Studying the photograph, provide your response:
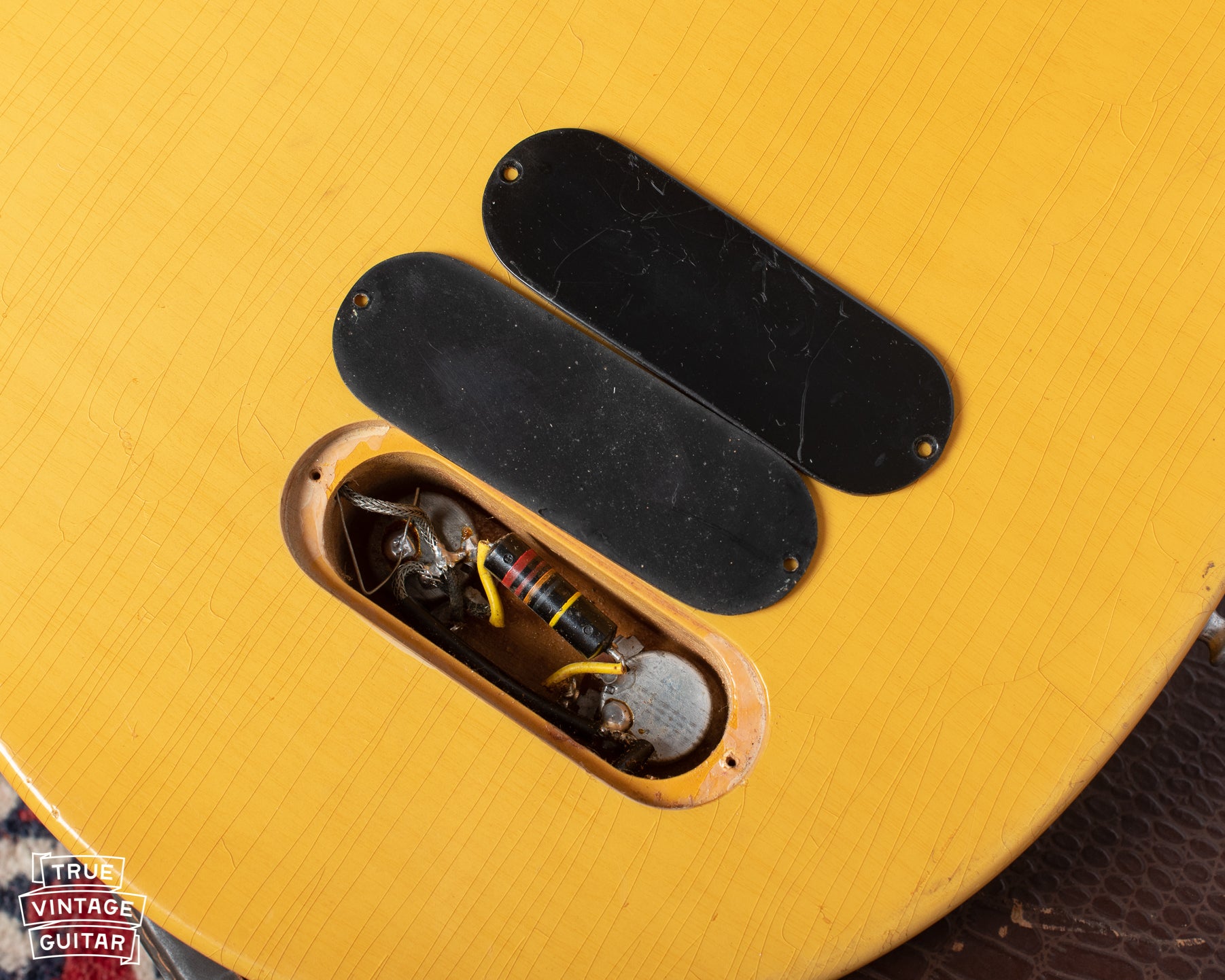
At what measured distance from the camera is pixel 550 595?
0.59 m

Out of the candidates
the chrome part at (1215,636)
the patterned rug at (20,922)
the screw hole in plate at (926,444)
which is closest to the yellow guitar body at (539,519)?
the screw hole in plate at (926,444)

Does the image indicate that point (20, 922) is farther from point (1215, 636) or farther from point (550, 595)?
point (1215, 636)

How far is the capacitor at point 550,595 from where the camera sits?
0.59 m

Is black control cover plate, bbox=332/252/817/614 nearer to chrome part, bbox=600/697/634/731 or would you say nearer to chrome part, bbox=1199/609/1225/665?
chrome part, bbox=600/697/634/731

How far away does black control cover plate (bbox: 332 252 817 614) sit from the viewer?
57 centimetres

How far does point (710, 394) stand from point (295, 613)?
1.02 ft

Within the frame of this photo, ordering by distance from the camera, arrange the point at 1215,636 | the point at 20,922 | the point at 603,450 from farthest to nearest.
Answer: the point at 20,922 → the point at 1215,636 → the point at 603,450

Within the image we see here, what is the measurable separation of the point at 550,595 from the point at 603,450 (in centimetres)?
11

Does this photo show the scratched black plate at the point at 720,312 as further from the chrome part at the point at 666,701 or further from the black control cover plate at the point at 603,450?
the chrome part at the point at 666,701

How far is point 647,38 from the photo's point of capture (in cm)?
60

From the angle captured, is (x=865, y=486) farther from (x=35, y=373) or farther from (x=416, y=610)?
(x=35, y=373)

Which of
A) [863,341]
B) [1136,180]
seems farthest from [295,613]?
[1136,180]

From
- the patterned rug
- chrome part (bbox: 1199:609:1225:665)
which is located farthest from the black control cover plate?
the patterned rug

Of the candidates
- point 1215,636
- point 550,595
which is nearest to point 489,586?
point 550,595
